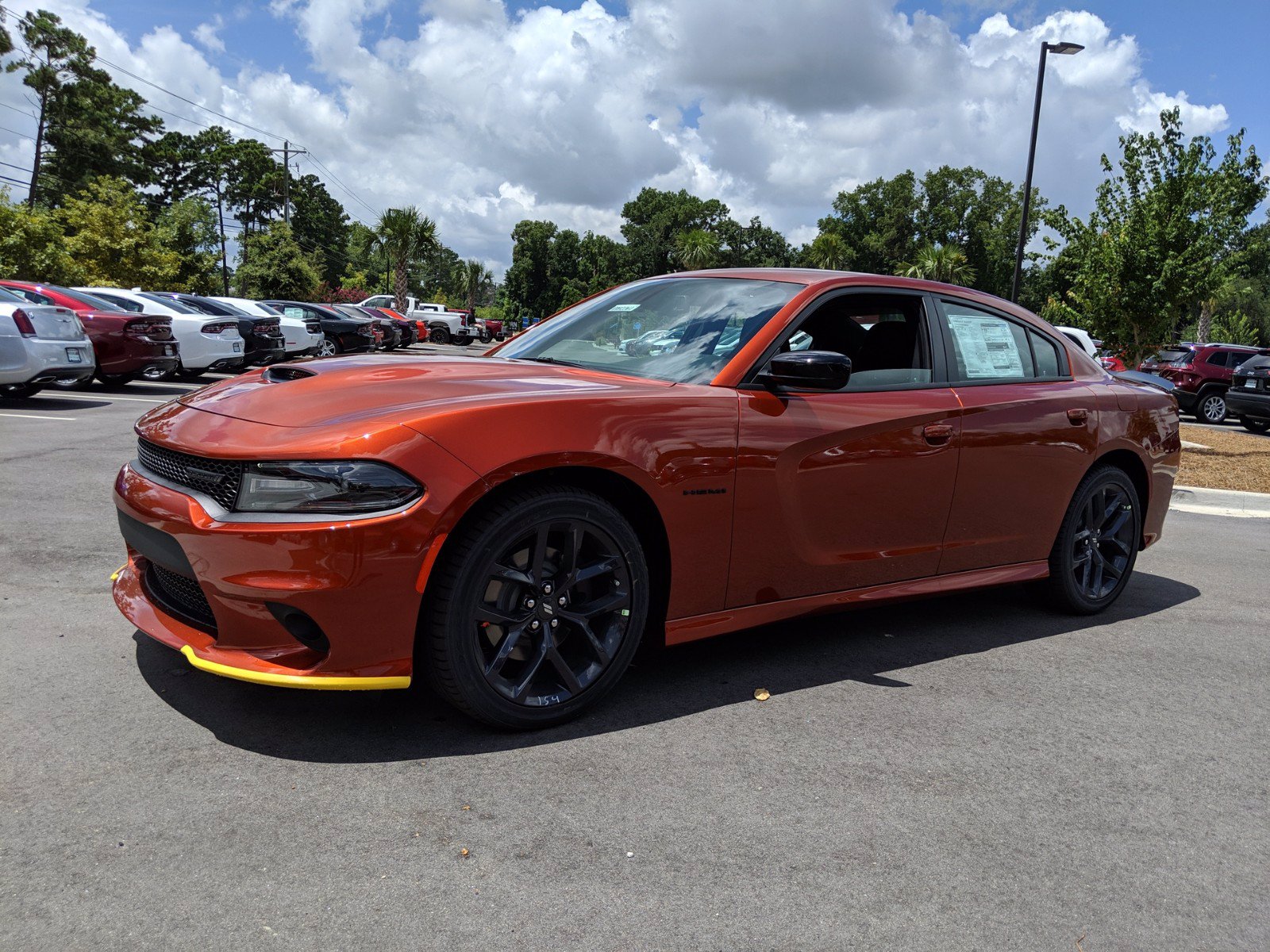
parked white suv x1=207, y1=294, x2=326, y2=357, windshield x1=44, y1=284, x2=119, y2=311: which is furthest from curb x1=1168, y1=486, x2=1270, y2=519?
parked white suv x1=207, y1=294, x2=326, y2=357

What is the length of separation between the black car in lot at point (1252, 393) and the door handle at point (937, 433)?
17.2 meters

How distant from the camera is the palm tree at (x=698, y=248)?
291 ft

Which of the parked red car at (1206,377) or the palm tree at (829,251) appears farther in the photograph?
the palm tree at (829,251)

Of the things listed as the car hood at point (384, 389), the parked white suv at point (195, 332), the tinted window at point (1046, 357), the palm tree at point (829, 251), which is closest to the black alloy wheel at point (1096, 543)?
the tinted window at point (1046, 357)

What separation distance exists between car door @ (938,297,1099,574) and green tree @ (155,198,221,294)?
38.6 meters

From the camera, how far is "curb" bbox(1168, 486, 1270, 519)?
9359 millimetres

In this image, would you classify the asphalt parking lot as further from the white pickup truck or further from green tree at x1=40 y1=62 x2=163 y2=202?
green tree at x1=40 y1=62 x2=163 y2=202

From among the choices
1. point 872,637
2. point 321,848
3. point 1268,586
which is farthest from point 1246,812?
point 1268,586

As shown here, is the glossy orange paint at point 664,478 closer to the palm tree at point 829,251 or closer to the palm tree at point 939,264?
the palm tree at point 939,264

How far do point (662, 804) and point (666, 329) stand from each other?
6.33ft

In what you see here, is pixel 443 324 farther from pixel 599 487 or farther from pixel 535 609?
pixel 535 609

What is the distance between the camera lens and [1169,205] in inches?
569

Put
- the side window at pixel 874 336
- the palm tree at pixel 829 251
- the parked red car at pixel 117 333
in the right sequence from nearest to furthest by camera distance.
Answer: the side window at pixel 874 336, the parked red car at pixel 117 333, the palm tree at pixel 829 251

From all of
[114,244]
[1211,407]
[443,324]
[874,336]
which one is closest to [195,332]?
[874,336]
